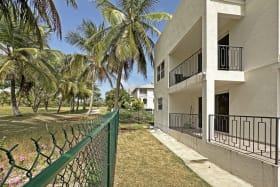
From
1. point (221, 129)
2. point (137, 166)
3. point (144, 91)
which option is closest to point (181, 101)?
point (221, 129)

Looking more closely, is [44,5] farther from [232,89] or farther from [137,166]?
[232,89]

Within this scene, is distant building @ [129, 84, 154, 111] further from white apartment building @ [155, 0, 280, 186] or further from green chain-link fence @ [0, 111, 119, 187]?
green chain-link fence @ [0, 111, 119, 187]

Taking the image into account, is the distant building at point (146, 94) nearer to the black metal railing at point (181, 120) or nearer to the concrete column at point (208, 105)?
the black metal railing at point (181, 120)

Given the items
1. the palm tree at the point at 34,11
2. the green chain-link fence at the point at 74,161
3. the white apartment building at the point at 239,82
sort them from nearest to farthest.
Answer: the green chain-link fence at the point at 74,161 < the white apartment building at the point at 239,82 < the palm tree at the point at 34,11

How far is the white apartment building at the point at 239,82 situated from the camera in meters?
5.98

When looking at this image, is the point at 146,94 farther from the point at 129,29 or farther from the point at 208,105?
the point at 208,105

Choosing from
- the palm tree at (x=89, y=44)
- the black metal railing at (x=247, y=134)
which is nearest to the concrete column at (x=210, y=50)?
the black metal railing at (x=247, y=134)

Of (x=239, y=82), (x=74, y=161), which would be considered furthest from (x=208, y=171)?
(x=74, y=161)

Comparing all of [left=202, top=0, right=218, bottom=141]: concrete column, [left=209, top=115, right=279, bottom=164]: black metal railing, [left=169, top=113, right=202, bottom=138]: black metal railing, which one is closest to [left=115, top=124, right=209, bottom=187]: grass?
[left=209, top=115, right=279, bottom=164]: black metal railing

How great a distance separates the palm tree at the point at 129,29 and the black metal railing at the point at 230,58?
7.21m

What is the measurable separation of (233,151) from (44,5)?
9.57 meters

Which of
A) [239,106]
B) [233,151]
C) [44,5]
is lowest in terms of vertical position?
[233,151]

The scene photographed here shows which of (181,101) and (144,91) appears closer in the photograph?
(181,101)

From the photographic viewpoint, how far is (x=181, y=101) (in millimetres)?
14758
